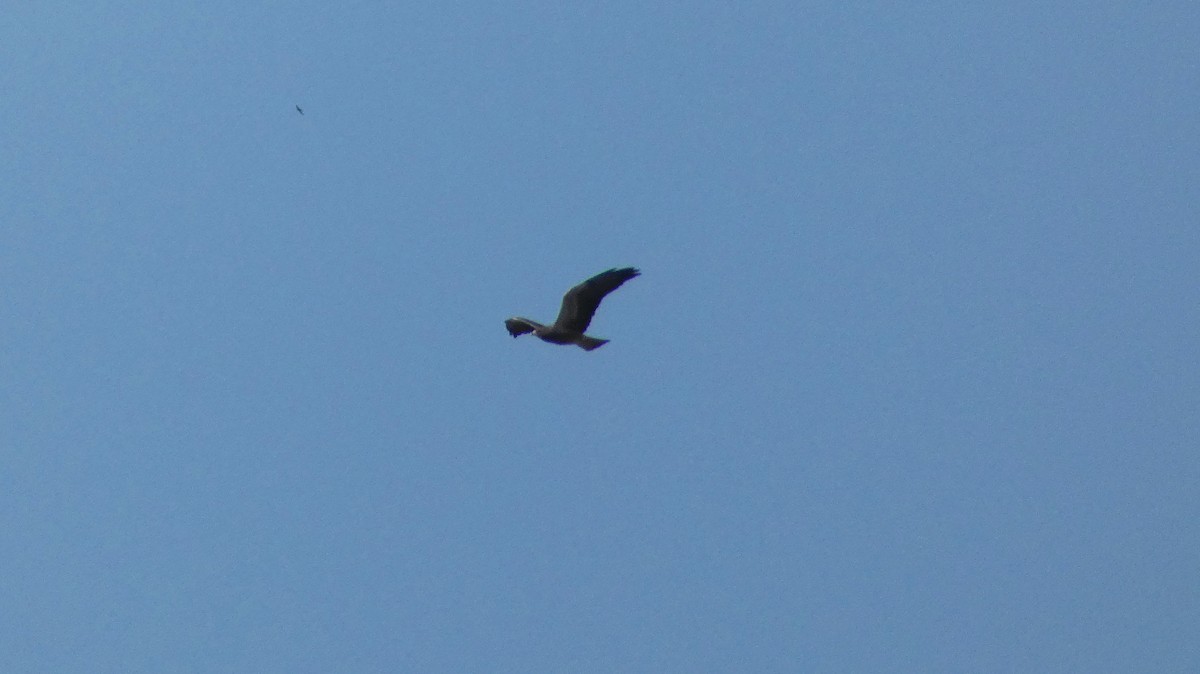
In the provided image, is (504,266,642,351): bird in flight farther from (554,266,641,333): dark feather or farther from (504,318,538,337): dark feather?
(504,318,538,337): dark feather

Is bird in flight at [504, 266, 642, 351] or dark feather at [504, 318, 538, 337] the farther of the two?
dark feather at [504, 318, 538, 337]

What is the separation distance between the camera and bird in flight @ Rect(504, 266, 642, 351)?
1123 inches

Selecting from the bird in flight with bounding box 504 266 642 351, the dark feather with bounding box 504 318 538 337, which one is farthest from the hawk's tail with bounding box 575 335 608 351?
the dark feather with bounding box 504 318 538 337

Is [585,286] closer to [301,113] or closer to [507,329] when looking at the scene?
[507,329]

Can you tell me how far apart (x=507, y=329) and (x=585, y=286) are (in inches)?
98.1

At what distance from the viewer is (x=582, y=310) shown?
29.0 m

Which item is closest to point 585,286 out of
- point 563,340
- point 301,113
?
point 563,340

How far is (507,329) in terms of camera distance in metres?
30.4

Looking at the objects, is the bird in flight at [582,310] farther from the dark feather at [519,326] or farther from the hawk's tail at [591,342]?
the dark feather at [519,326]

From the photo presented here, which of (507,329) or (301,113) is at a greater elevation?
(301,113)

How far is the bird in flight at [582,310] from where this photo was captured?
28516mm

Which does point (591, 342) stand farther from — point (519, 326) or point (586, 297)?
point (519, 326)

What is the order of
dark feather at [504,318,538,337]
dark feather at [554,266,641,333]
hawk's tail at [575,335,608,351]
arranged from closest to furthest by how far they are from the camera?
dark feather at [554,266,641,333], hawk's tail at [575,335,608,351], dark feather at [504,318,538,337]

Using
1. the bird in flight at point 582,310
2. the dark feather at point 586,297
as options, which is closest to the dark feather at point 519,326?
the bird in flight at point 582,310
